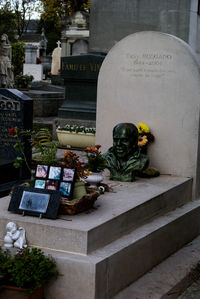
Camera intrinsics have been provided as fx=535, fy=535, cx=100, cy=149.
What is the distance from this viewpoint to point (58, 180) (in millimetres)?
4719

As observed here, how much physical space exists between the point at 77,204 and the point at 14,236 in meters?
0.59

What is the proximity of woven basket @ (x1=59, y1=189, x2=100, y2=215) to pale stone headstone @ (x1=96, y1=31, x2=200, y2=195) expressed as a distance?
7.00 ft

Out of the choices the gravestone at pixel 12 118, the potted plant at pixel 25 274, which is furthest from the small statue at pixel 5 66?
the potted plant at pixel 25 274

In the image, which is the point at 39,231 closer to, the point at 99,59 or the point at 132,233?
the point at 132,233

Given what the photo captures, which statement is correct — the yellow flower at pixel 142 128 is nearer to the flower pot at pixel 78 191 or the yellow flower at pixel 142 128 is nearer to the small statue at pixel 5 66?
the flower pot at pixel 78 191

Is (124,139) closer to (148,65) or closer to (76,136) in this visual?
(148,65)

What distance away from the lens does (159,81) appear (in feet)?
22.0

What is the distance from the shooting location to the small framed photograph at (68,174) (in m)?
4.71

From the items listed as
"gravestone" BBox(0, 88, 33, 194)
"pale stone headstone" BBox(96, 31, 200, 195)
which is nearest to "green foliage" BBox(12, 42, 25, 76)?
"gravestone" BBox(0, 88, 33, 194)

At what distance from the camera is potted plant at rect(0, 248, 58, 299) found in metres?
3.99

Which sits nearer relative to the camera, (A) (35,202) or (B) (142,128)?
(A) (35,202)

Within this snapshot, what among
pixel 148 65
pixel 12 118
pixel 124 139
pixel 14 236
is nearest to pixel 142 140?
pixel 124 139

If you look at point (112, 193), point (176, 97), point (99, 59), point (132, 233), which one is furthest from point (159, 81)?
point (99, 59)

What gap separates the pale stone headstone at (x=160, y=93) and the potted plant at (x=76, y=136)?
2.50 m
